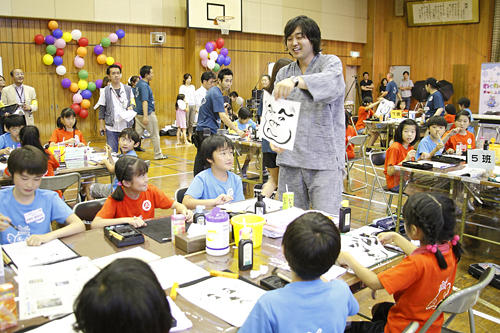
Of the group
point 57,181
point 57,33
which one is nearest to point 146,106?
point 57,33

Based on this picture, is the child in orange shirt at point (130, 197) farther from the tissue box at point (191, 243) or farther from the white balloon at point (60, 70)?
the white balloon at point (60, 70)

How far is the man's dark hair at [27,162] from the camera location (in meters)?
2.42

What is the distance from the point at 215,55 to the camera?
13.0m

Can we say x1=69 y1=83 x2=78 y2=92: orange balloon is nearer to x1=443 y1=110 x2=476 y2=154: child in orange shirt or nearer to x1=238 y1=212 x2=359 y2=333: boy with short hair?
x1=443 y1=110 x2=476 y2=154: child in orange shirt

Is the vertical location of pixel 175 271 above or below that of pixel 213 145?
below

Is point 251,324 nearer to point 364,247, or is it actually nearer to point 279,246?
point 279,246

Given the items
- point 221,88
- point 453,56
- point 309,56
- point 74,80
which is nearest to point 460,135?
point 221,88

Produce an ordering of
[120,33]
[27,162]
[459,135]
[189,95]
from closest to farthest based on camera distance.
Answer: [27,162], [459,135], [120,33], [189,95]

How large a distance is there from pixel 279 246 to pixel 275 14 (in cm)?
1374

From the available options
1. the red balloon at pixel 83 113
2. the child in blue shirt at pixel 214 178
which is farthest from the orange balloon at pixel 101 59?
the child in blue shirt at pixel 214 178

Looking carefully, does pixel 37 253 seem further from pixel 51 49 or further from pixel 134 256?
pixel 51 49

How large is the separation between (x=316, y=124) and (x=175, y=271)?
1234 mm

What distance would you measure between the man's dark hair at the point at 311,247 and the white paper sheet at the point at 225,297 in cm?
29

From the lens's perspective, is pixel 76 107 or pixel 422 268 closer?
pixel 422 268
